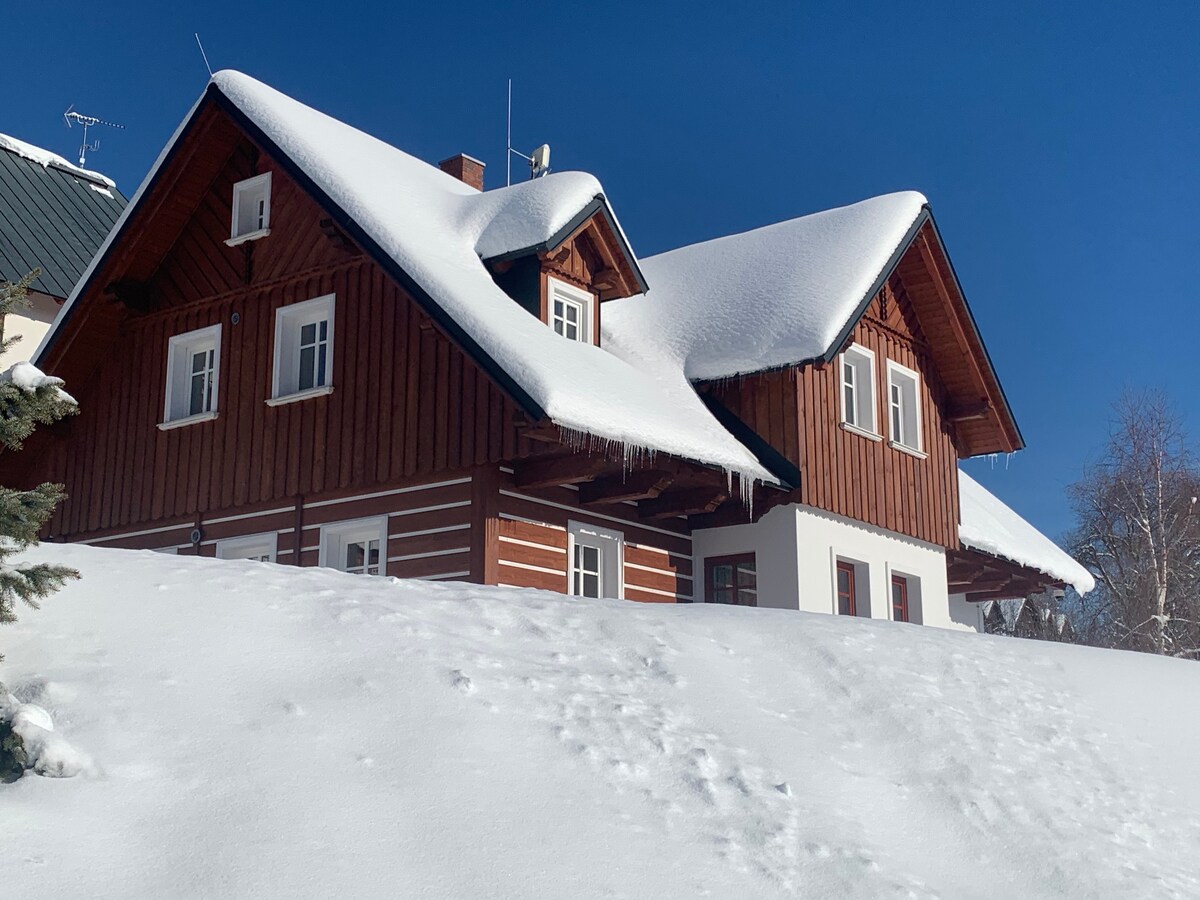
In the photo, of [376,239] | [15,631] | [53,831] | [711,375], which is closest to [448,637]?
[15,631]

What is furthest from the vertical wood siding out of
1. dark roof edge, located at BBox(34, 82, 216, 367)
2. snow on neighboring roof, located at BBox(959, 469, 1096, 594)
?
dark roof edge, located at BBox(34, 82, 216, 367)

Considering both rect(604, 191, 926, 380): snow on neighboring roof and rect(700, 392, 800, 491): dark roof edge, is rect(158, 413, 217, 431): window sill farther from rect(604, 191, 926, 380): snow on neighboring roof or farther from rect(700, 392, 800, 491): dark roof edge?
rect(700, 392, 800, 491): dark roof edge

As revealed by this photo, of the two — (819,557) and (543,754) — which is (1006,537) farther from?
(543,754)

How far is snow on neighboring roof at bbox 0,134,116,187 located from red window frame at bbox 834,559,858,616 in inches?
695

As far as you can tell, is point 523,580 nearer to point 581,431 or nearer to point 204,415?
point 581,431

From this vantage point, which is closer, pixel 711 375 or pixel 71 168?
pixel 711 375

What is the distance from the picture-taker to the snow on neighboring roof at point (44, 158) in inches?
1066

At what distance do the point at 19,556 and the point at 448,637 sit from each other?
2.66 m

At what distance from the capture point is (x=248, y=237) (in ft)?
54.9

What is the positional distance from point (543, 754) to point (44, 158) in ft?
78.2

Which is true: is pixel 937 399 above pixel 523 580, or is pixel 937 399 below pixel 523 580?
above

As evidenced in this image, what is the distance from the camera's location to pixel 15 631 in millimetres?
7402

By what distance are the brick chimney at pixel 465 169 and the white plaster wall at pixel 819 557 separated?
640 centimetres

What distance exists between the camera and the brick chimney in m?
20.3
